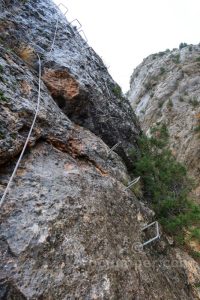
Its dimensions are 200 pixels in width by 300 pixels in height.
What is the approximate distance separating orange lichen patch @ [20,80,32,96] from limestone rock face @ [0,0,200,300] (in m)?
0.03

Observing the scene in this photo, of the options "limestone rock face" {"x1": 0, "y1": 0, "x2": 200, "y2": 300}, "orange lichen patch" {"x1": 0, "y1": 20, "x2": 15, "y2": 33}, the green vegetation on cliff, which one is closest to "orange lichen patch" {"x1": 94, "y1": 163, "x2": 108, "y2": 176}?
"limestone rock face" {"x1": 0, "y1": 0, "x2": 200, "y2": 300}

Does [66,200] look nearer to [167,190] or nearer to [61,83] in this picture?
[61,83]

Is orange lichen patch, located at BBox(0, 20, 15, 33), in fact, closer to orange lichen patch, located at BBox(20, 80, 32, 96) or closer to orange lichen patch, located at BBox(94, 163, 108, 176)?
orange lichen patch, located at BBox(20, 80, 32, 96)

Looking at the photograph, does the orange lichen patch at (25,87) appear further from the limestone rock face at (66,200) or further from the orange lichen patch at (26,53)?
the orange lichen patch at (26,53)

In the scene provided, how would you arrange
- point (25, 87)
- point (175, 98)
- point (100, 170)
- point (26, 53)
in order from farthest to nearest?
1. point (175, 98)
2. point (26, 53)
3. point (100, 170)
4. point (25, 87)

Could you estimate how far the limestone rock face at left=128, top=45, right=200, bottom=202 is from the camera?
17.5 meters

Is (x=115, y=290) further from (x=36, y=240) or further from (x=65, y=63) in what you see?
(x=65, y=63)

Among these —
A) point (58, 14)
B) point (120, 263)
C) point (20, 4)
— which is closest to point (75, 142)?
point (120, 263)

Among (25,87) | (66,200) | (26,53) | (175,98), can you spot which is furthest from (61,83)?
(175,98)

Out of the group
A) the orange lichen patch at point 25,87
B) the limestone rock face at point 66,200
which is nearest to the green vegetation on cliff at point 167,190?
the limestone rock face at point 66,200

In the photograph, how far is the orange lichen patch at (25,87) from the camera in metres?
6.87

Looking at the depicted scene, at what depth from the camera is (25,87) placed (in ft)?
22.9

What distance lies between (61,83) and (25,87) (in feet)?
7.05

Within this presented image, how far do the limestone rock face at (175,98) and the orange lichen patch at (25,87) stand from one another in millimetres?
10396
